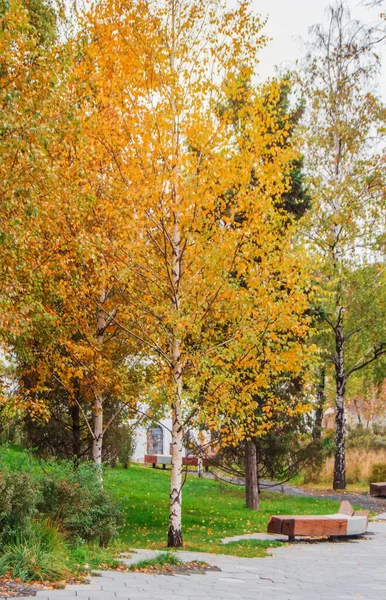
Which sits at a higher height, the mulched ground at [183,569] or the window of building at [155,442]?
the window of building at [155,442]

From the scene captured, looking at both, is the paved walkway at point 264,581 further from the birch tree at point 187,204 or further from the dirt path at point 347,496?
the dirt path at point 347,496

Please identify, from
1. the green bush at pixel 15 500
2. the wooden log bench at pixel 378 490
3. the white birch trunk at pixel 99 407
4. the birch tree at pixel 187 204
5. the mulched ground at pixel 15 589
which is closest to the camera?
the mulched ground at pixel 15 589

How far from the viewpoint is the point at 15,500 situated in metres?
7.47

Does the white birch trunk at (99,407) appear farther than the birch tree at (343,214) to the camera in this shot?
No

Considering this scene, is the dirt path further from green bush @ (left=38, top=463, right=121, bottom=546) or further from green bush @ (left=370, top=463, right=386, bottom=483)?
green bush @ (left=38, top=463, right=121, bottom=546)

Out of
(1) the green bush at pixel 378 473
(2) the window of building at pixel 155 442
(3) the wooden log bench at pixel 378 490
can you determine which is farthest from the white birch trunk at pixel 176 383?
(2) the window of building at pixel 155 442

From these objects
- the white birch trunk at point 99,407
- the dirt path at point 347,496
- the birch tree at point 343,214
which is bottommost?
the dirt path at point 347,496

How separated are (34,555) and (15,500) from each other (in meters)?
0.86

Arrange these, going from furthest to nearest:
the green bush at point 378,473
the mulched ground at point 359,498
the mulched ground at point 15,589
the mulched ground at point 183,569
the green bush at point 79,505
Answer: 1. the green bush at point 378,473
2. the mulched ground at point 359,498
3. the green bush at point 79,505
4. the mulched ground at point 183,569
5. the mulched ground at point 15,589

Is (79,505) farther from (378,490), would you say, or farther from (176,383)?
(378,490)

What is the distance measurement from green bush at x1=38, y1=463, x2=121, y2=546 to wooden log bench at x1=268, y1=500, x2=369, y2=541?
4.09m

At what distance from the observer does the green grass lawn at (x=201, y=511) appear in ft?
36.5

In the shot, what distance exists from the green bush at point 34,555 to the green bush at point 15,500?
0.13 meters

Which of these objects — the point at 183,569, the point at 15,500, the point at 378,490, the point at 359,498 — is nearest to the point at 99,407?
the point at 183,569
